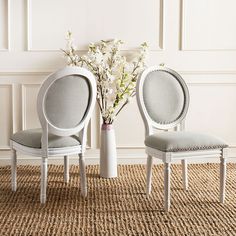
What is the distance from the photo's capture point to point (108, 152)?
14.9ft

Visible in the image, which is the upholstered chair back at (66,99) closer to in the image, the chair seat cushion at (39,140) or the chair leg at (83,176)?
the chair seat cushion at (39,140)

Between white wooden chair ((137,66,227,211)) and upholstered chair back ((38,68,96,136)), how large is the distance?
0.39 metres

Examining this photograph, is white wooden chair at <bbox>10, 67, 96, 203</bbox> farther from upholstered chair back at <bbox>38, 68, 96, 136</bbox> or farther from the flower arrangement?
the flower arrangement

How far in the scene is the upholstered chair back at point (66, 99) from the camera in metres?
3.53

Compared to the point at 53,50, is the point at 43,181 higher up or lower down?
lower down

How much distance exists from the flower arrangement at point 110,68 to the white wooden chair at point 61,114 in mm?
690

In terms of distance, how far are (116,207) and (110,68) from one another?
1.36 metres

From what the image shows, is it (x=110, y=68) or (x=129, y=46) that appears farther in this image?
(x=129, y=46)

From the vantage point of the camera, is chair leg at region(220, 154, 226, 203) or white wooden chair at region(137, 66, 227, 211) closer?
white wooden chair at region(137, 66, 227, 211)

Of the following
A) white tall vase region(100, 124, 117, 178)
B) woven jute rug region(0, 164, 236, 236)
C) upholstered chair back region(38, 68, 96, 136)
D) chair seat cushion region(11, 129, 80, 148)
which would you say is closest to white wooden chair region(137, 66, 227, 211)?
woven jute rug region(0, 164, 236, 236)

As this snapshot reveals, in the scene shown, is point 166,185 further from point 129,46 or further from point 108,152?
point 129,46

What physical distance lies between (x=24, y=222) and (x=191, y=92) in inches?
89.4

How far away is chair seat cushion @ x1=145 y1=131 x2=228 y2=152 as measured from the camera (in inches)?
135

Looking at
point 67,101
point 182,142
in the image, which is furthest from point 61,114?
point 182,142
